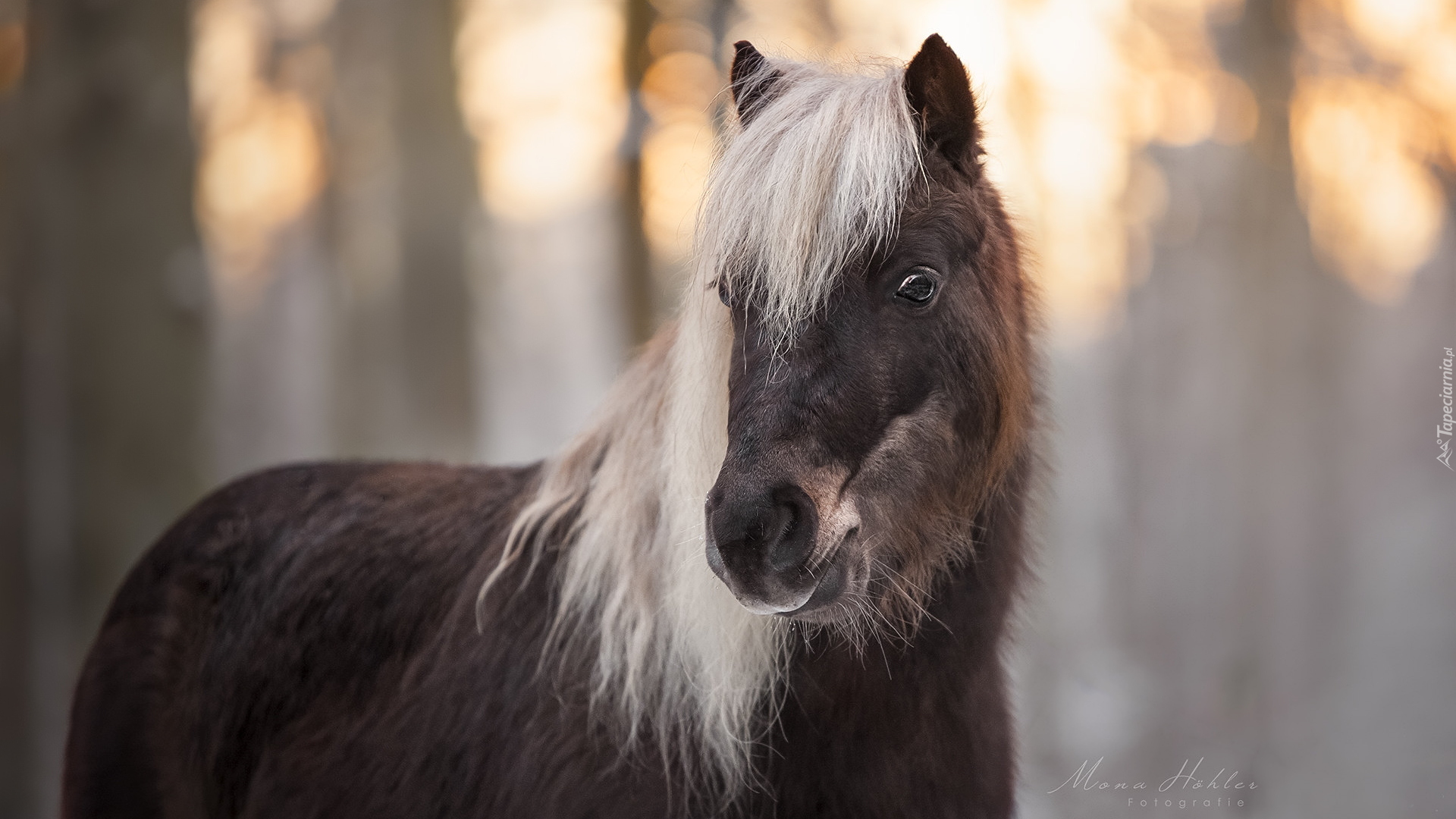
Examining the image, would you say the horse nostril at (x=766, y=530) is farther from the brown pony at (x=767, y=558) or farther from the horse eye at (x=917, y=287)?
the horse eye at (x=917, y=287)

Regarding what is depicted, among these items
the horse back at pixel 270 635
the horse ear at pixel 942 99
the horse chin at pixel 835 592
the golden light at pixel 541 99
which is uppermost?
the golden light at pixel 541 99

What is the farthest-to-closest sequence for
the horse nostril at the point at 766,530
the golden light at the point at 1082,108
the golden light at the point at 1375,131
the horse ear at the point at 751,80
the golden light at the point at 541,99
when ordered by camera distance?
the golden light at the point at 541,99 → the golden light at the point at 1082,108 → the golden light at the point at 1375,131 → the horse ear at the point at 751,80 → the horse nostril at the point at 766,530

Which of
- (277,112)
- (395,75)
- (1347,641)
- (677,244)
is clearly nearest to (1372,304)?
(1347,641)

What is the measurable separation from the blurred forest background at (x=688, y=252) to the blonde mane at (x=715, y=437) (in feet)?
2.06

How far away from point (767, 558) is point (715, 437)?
248 millimetres

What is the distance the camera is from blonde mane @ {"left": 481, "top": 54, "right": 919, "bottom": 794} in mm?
1018

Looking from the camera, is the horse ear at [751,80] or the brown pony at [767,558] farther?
the horse ear at [751,80]

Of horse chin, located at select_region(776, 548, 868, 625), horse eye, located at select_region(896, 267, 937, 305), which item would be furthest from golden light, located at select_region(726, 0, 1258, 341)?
horse chin, located at select_region(776, 548, 868, 625)

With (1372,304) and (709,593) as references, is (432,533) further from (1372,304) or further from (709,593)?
(1372,304)

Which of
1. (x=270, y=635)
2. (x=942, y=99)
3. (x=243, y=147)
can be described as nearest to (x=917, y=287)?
(x=942, y=99)

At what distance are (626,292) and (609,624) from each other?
6.05ft

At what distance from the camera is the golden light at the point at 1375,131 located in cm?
207

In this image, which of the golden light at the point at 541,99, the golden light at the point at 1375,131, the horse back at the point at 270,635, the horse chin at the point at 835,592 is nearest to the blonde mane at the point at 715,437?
the horse chin at the point at 835,592

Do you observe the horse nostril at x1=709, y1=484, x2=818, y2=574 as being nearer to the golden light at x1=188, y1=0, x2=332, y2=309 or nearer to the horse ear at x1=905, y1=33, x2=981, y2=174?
the horse ear at x1=905, y1=33, x2=981, y2=174
